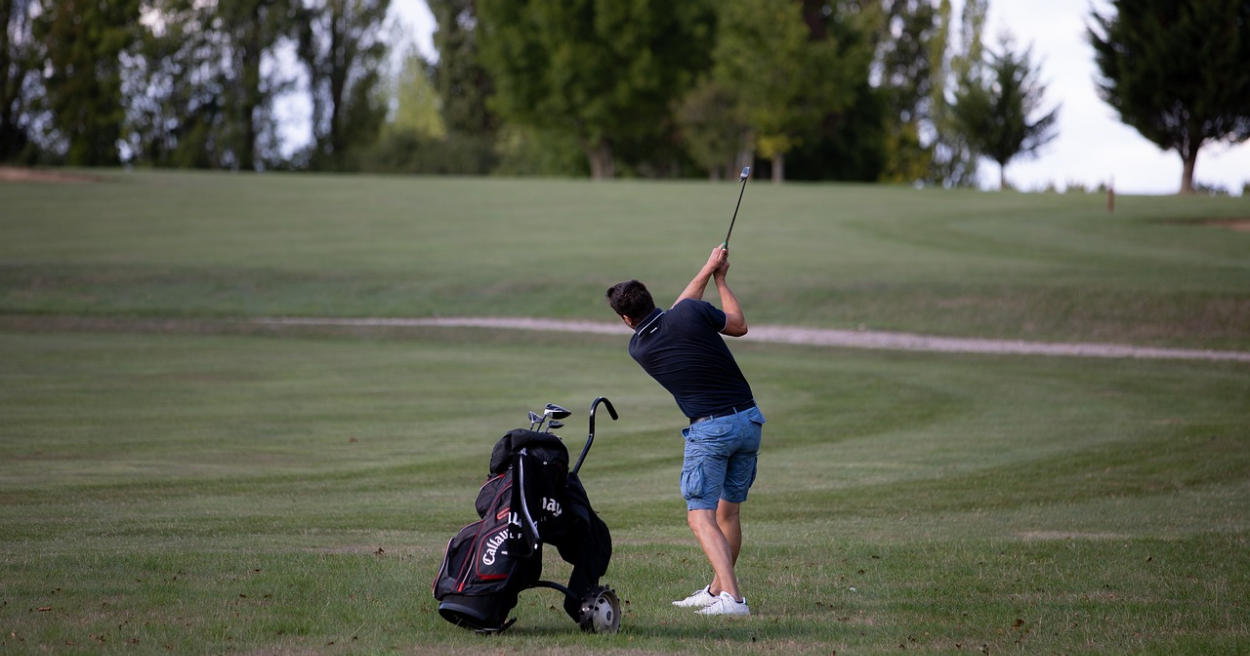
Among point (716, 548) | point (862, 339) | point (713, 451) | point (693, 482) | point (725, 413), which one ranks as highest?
point (725, 413)

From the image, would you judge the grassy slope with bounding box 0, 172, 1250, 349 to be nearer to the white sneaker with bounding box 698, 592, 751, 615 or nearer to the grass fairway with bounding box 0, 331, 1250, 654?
the grass fairway with bounding box 0, 331, 1250, 654

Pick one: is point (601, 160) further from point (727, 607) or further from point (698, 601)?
point (727, 607)

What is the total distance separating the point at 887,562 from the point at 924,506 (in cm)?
306

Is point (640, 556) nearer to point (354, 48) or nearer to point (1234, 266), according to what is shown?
point (1234, 266)

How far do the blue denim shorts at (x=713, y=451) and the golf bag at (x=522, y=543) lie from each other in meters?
0.76

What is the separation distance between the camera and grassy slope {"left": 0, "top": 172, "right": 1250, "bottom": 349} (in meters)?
30.1

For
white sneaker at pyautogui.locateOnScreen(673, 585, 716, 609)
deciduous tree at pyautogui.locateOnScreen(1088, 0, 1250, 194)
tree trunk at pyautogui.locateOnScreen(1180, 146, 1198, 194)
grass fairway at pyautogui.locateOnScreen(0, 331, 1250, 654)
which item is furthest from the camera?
tree trunk at pyautogui.locateOnScreen(1180, 146, 1198, 194)

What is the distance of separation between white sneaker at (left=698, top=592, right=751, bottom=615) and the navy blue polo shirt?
3.45 feet

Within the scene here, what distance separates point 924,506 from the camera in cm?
1216

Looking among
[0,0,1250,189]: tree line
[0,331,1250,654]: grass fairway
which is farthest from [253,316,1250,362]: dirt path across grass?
[0,0,1250,189]: tree line

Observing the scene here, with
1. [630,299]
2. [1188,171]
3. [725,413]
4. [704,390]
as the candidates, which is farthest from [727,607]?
[1188,171]

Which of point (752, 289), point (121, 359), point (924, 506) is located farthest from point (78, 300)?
point (924, 506)

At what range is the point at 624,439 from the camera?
16062mm

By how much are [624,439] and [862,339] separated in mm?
13218
